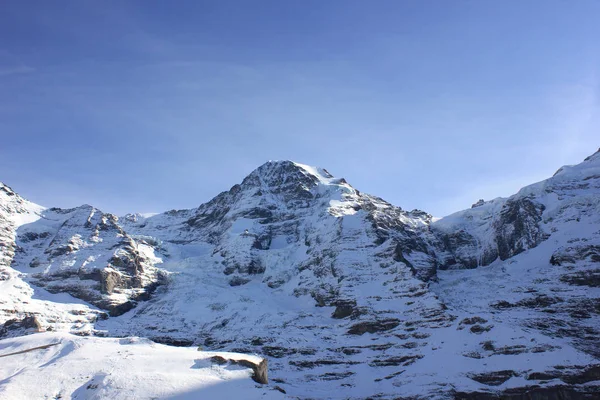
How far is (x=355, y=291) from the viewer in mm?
135000

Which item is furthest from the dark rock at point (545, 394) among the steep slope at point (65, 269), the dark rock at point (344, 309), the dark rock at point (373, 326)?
the steep slope at point (65, 269)

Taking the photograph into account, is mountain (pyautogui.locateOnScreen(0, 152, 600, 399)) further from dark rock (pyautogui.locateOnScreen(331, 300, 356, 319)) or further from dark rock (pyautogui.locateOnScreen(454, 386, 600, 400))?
dark rock (pyautogui.locateOnScreen(331, 300, 356, 319))

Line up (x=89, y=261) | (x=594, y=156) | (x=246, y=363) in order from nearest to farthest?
(x=246, y=363) < (x=89, y=261) < (x=594, y=156)

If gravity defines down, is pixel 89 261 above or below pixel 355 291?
above

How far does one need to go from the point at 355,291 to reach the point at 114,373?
3066 inches

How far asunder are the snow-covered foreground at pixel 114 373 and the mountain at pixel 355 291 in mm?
25970

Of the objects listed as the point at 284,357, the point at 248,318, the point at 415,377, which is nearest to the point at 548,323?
the point at 415,377

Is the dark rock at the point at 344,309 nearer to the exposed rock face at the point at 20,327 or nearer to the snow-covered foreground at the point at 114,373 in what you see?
the snow-covered foreground at the point at 114,373

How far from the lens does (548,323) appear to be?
103188 millimetres

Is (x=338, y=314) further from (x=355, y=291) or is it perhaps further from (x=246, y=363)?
(x=246, y=363)

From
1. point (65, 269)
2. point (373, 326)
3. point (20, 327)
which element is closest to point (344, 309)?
point (373, 326)

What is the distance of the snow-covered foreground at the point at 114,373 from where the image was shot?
198 ft

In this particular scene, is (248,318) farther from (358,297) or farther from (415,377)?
(415,377)

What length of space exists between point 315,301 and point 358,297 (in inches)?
571
